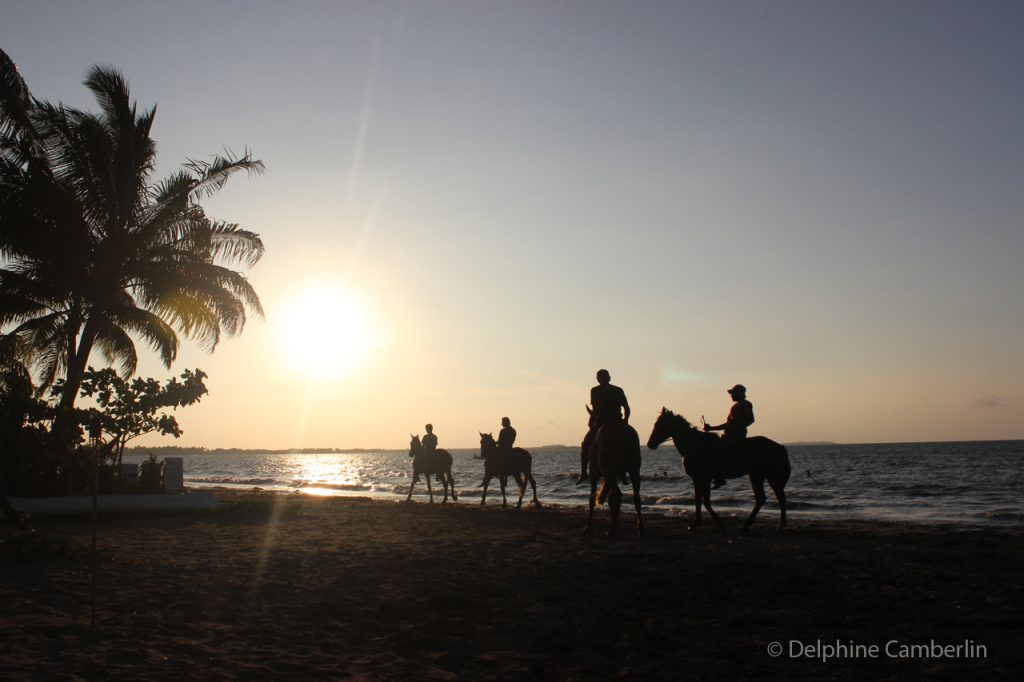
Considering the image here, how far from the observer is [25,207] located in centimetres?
1894

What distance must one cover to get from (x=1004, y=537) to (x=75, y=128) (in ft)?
80.0

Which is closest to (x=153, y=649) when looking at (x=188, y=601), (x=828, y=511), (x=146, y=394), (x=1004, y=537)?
(x=188, y=601)

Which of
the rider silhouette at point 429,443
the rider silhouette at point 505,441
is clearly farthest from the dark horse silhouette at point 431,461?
the rider silhouette at point 505,441

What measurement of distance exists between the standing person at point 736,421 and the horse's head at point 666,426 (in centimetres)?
52

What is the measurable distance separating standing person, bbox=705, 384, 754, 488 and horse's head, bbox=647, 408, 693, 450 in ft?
1.72

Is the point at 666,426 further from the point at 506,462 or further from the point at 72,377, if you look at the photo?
the point at 72,377

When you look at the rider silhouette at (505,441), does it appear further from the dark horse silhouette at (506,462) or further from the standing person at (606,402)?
the standing person at (606,402)

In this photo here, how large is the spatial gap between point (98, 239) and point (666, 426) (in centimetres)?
1656

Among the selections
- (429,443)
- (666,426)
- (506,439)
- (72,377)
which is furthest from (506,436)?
(72,377)

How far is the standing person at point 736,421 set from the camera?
14.5m

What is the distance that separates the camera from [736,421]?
14.5 m

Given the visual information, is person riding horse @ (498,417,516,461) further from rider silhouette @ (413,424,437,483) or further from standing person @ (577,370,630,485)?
standing person @ (577,370,630,485)

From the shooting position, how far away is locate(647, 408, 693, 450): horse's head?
581 inches

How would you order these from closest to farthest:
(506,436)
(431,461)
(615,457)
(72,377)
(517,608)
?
(517,608), (615,457), (72,377), (506,436), (431,461)
